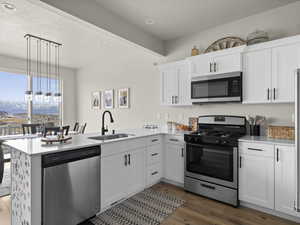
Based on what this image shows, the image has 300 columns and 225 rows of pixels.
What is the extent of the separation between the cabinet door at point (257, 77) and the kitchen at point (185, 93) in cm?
1

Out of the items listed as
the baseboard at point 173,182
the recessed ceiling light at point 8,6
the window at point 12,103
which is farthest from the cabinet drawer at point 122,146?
the window at point 12,103

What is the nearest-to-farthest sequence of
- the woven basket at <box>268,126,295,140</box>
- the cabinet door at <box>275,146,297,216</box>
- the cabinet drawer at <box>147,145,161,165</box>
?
the cabinet door at <box>275,146,297,216</box> < the woven basket at <box>268,126,295,140</box> < the cabinet drawer at <box>147,145,161,165</box>

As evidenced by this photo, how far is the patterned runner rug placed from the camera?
2.11 meters

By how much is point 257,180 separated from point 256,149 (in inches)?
16.0

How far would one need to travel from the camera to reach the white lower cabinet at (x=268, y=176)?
2.09m

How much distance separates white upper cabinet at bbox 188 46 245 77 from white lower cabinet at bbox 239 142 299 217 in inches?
47.2

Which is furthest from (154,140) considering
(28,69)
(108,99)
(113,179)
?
(28,69)

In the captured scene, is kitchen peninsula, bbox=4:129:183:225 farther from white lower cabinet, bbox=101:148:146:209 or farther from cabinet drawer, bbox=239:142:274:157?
cabinet drawer, bbox=239:142:274:157

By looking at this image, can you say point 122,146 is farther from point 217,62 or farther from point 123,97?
point 123,97

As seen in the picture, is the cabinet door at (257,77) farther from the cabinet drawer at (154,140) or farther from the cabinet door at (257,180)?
the cabinet drawer at (154,140)

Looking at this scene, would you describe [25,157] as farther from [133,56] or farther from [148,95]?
[133,56]

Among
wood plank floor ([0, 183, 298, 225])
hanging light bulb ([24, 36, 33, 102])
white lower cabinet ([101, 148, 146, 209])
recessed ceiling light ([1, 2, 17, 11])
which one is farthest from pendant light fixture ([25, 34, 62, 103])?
white lower cabinet ([101, 148, 146, 209])

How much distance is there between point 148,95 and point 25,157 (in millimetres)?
2922

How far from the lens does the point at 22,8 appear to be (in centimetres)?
252
